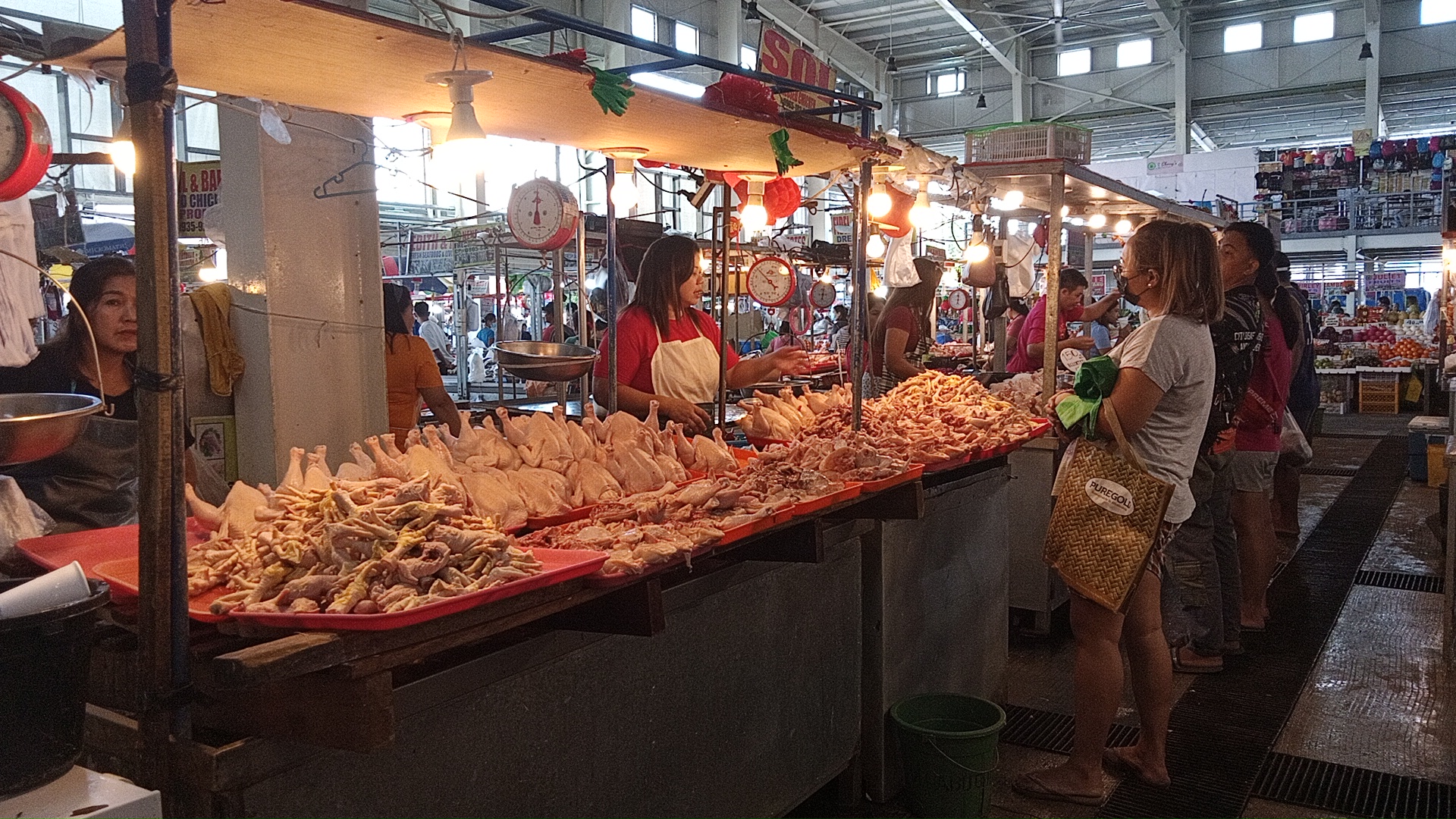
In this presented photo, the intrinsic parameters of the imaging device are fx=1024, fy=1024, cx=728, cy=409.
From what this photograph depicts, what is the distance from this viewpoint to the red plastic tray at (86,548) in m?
2.25

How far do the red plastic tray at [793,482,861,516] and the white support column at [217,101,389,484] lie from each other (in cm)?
269

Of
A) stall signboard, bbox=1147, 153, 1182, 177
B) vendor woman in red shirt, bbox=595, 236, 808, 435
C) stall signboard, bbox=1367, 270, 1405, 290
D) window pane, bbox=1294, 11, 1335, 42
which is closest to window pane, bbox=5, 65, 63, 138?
vendor woman in red shirt, bbox=595, 236, 808, 435

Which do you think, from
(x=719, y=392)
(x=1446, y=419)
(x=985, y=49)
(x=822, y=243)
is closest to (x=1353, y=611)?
(x=1446, y=419)

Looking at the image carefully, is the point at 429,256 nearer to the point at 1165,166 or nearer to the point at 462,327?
the point at 462,327

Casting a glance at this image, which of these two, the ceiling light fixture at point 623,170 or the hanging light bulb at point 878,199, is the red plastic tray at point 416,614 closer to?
the ceiling light fixture at point 623,170

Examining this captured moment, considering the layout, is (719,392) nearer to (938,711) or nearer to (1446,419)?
(938,711)

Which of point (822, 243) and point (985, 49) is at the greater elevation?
point (985, 49)

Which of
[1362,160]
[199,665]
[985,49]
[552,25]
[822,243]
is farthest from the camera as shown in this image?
[985,49]

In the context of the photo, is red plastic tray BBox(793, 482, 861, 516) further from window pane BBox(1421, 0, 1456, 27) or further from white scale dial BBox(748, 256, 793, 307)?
window pane BBox(1421, 0, 1456, 27)

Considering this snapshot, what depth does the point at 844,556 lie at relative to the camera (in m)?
3.73

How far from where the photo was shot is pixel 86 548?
7.79ft

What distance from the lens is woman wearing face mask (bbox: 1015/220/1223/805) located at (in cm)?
355

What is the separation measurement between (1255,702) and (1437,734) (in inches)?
28.0

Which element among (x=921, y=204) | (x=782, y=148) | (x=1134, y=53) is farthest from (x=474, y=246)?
(x=1134, y=53)
